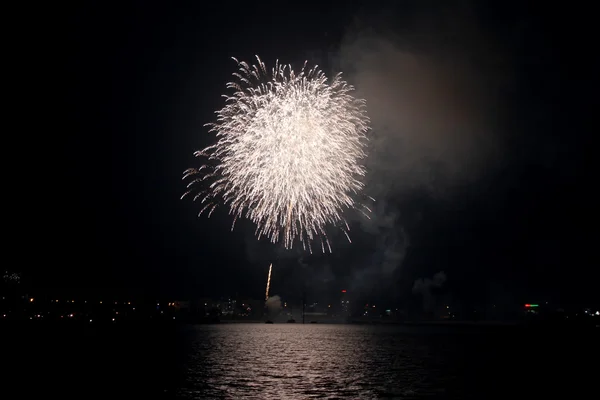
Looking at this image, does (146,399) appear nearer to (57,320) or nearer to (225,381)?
(225,381)

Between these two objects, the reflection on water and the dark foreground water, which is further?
the reflection on water

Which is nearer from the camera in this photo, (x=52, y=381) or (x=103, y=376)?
(x=52, y=381)

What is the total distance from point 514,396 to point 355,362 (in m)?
29.1

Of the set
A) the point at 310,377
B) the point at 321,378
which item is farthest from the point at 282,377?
the point at 321,378

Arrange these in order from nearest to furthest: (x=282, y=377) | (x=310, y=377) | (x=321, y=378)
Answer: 1. (x=282, y=377)
2. (x=321, y=378)
3. (x=310, y=377)

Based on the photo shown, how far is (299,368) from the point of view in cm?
5778

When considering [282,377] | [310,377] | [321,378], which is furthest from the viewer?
[310,377]

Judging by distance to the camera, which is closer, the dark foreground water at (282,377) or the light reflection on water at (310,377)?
the dark foreground water at (282,377)

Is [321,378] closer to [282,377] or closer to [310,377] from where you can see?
[310,377]

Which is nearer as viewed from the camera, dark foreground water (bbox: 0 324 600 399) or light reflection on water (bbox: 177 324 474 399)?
dark foreground water (bbox: 0 324 600 399)

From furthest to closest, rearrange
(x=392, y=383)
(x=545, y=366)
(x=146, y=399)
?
1. (x=545, y=366)
2. (x=392, y=383)
3. (x=146, y=399)

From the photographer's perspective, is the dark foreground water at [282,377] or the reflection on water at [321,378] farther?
the reflection on water at [321,378]

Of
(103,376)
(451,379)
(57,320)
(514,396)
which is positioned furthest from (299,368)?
(57,320)

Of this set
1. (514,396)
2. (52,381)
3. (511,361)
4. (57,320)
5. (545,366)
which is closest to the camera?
(514,396)
